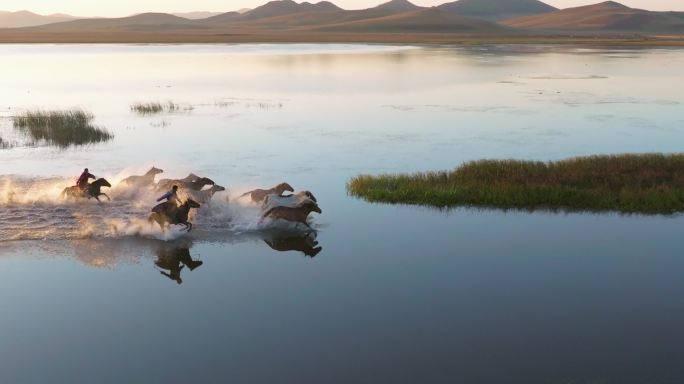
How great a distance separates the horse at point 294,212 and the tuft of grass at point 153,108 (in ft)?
96.8

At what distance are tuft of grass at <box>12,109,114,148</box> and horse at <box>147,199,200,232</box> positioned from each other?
60.2 ft

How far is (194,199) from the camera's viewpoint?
2294 centimetres

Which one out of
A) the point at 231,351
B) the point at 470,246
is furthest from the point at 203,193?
the point at 231,351

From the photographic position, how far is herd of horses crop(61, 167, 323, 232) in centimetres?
2066

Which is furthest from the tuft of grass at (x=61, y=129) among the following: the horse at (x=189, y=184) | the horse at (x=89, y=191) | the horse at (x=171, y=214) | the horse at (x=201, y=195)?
the horse at (x=171, y=214)

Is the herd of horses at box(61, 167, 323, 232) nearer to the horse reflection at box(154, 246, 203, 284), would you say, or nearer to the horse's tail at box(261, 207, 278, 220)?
the horse's tail at box(261, 207, 278, 220)

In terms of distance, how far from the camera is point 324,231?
71.2 feet

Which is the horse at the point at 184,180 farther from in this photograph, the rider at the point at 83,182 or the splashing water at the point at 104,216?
the rider at the point at 83,182

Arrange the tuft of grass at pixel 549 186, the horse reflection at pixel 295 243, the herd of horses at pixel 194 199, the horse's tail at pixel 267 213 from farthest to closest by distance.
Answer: the tuft of grass at pixel 549 186
the horse's tail at pixel 267 213
the herd of horses at pixel 194 199
the horse reflection at pixel 295 243

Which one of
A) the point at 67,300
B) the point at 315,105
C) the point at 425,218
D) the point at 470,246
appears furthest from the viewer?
the point at 315,105

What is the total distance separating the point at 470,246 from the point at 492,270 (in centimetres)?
213

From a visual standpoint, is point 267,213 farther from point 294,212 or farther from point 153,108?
point 153,108

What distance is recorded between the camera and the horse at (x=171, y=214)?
20.4m

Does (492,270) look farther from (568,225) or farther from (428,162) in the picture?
(428,162)
